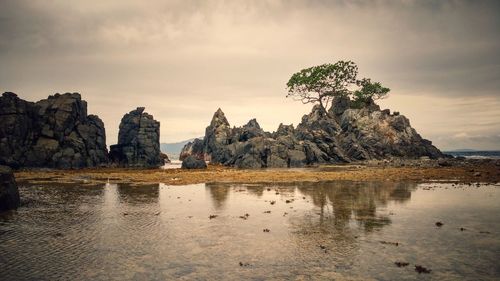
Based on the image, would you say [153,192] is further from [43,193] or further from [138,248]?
A: [138,248]

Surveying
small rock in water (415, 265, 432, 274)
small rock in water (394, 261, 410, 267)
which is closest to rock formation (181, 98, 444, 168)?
small rock in water (394, 261, 410, 267)

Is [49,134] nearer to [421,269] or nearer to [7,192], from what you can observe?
[7,192]

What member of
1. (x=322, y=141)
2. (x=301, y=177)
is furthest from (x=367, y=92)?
(x=301, y=177)

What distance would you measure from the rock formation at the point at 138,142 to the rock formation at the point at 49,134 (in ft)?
28.2

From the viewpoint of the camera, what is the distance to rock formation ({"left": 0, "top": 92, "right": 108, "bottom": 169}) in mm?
69938

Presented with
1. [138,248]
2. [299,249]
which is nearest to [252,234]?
[299,249]

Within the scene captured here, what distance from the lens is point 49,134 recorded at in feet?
245

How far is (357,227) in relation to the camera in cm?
1531

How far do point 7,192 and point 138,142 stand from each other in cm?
7948

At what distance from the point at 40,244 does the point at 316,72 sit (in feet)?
329

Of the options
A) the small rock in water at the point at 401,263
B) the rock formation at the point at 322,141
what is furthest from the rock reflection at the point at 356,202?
the rock formation at the point at 322,141

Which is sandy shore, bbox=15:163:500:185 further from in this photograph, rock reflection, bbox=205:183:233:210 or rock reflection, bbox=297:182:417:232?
rock reflection, bbox=205:183:233:210

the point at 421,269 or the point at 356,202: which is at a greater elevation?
the point at 356,202

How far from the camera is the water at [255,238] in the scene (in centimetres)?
1008
